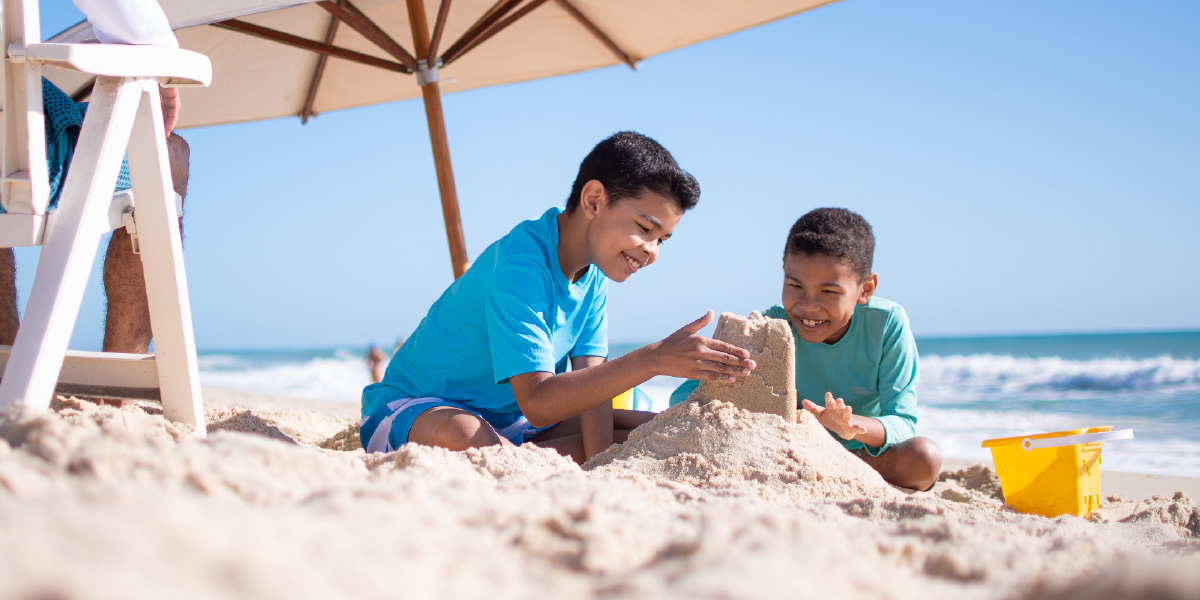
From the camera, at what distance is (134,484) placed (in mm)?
911

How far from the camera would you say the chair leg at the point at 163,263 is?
1593 mm

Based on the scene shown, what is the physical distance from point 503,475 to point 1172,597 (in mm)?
1170

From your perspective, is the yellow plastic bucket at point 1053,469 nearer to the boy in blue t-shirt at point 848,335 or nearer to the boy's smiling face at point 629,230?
the boy in blue t-shirt at point 848,335

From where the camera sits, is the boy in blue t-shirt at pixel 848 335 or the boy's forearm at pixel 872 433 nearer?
the boy's forearm at pixel 872 433

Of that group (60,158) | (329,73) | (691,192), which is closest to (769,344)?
(691,192)

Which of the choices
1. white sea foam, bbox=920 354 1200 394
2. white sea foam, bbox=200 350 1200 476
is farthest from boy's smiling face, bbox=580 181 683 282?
white sea foam, bbox=920 354 1200 394

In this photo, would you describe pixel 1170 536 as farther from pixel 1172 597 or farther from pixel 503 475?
pixel 503 475

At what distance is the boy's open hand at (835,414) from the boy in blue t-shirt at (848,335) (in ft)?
1.11

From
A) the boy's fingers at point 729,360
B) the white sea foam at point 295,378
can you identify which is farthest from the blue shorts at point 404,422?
the white sea foam at point 295,378

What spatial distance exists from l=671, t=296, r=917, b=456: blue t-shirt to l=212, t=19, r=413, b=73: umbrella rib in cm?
251

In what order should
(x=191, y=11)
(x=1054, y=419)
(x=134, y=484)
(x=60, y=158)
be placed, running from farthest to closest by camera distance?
(x=1054, y=419), (x=191, y=11), (x=60, y=158), (x=134, y=484)

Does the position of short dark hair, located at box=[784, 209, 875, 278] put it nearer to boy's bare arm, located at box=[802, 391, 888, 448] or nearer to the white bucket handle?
boy's bare arm, located at box=[802, 391, 888, 448]

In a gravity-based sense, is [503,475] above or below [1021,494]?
above

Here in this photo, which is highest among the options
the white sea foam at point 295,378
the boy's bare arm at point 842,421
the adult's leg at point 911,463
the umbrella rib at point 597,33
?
the umbrella rib at point 597,33
